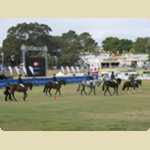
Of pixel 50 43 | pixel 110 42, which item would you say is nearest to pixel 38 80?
pixel 110 42

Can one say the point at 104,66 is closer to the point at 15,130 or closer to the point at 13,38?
the point at 13,38

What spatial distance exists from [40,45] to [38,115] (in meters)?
44.5

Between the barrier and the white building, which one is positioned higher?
the barrier

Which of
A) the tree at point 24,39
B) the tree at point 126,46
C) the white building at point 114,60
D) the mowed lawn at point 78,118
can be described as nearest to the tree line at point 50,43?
the tree at point 24,39

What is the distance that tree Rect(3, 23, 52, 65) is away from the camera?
57.3 meters

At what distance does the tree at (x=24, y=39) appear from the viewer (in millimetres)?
57344

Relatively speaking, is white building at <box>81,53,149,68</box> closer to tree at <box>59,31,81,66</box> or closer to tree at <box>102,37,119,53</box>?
tree at <box>102,37,119,53</box>

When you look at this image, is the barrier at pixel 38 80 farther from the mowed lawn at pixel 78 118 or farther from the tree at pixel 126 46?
the tree at pixel 126 46

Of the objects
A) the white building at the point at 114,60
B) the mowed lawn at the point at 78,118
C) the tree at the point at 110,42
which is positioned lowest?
the white building at the point at 114,60

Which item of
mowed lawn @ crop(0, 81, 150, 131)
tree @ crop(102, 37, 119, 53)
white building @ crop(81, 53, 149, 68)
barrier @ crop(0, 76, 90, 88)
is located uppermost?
mowed lawn @ crop(0, 81, 150, 131)

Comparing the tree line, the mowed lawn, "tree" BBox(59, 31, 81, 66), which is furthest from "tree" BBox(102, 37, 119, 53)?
the mowed lawn

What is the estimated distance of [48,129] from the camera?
49.6 feet

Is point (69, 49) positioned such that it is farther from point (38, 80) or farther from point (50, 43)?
point (38, 80)

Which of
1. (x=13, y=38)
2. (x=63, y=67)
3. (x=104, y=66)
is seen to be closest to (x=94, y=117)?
(x=13, y=38)
